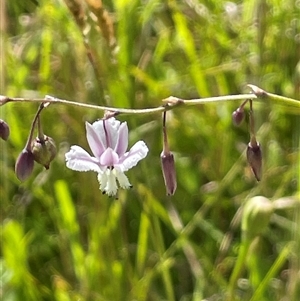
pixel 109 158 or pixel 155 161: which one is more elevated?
pixel 109 158

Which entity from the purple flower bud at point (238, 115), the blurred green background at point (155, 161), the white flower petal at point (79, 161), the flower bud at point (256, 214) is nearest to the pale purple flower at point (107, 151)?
the white flower petal at point (79, 161)

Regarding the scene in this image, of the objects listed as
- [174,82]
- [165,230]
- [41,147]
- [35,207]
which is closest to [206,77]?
[174,82]

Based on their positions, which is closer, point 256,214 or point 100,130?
point 100,130

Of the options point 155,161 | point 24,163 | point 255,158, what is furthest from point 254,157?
point 155,161

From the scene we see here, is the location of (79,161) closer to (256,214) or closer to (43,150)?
(43,150)

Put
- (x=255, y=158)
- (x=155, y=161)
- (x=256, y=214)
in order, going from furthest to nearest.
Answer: (x=155, y=161)
(x=256, y=214)
(x=255, y=158)

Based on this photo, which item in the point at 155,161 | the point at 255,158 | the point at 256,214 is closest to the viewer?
the point at 255,158
